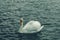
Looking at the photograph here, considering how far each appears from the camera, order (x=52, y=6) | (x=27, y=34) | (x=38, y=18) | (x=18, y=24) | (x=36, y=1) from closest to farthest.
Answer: (x=27, y=34) < (x=18, y=24) < (x=38, y=18) < (x=52, y=6) < (x=36, y=1)

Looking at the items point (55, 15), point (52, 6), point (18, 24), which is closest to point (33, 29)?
point (18, 24)

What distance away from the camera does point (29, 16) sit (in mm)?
33812

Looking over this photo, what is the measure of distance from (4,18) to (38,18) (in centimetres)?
446

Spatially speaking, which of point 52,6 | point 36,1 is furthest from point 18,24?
point 36,1

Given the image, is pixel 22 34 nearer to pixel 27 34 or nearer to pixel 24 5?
pixel 27 34

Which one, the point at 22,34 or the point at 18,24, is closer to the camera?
the point at 22,34

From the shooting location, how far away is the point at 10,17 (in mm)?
32906

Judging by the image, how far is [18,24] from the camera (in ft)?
98.1

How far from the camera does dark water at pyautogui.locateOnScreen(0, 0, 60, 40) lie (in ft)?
85.2

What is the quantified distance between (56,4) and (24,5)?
17.3 feet

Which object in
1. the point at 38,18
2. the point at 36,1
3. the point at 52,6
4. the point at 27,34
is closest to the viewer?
the point at 27,34

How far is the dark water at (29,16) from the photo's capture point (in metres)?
26.0

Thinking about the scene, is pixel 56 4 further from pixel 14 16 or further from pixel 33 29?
pixel 33 29

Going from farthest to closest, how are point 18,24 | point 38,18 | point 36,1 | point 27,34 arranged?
point 36,1
point 38,18
point 18,24
point 27,34
